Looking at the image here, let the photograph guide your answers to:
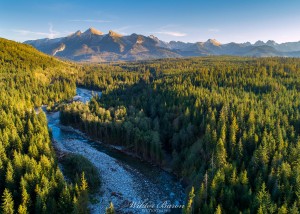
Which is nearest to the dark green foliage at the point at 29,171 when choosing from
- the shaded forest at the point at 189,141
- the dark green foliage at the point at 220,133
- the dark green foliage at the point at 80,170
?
the shaded forest at the point at 189,141

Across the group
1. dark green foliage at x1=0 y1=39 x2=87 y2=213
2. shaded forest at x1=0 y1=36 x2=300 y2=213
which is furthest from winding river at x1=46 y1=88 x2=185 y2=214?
dark green foliage at x1=0 y1=39 x2=87 y2=213

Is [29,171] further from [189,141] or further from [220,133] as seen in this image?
[220,133]

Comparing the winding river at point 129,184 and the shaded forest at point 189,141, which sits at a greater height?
the shaded forest at point 189,141

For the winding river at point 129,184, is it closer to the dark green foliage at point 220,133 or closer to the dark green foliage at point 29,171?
the dark green foliage at point 220,133

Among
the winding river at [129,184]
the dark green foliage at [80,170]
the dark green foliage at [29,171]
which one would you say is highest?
the dark green foliage at [29,171]

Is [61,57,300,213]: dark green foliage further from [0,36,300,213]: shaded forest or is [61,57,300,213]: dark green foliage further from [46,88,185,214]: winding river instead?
[46,88,185,214]: winding river

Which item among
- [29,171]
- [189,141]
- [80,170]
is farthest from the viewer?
[189,141]

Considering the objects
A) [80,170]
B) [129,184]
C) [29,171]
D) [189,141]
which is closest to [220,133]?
[189,141]

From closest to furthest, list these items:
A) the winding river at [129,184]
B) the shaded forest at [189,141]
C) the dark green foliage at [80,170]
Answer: the shaded forest at [189,141] → the winding river at [129,184] → the dark green foliage at [80,170]

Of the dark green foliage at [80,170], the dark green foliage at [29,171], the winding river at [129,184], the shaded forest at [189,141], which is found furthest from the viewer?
the dark green foliage at [80,170]
